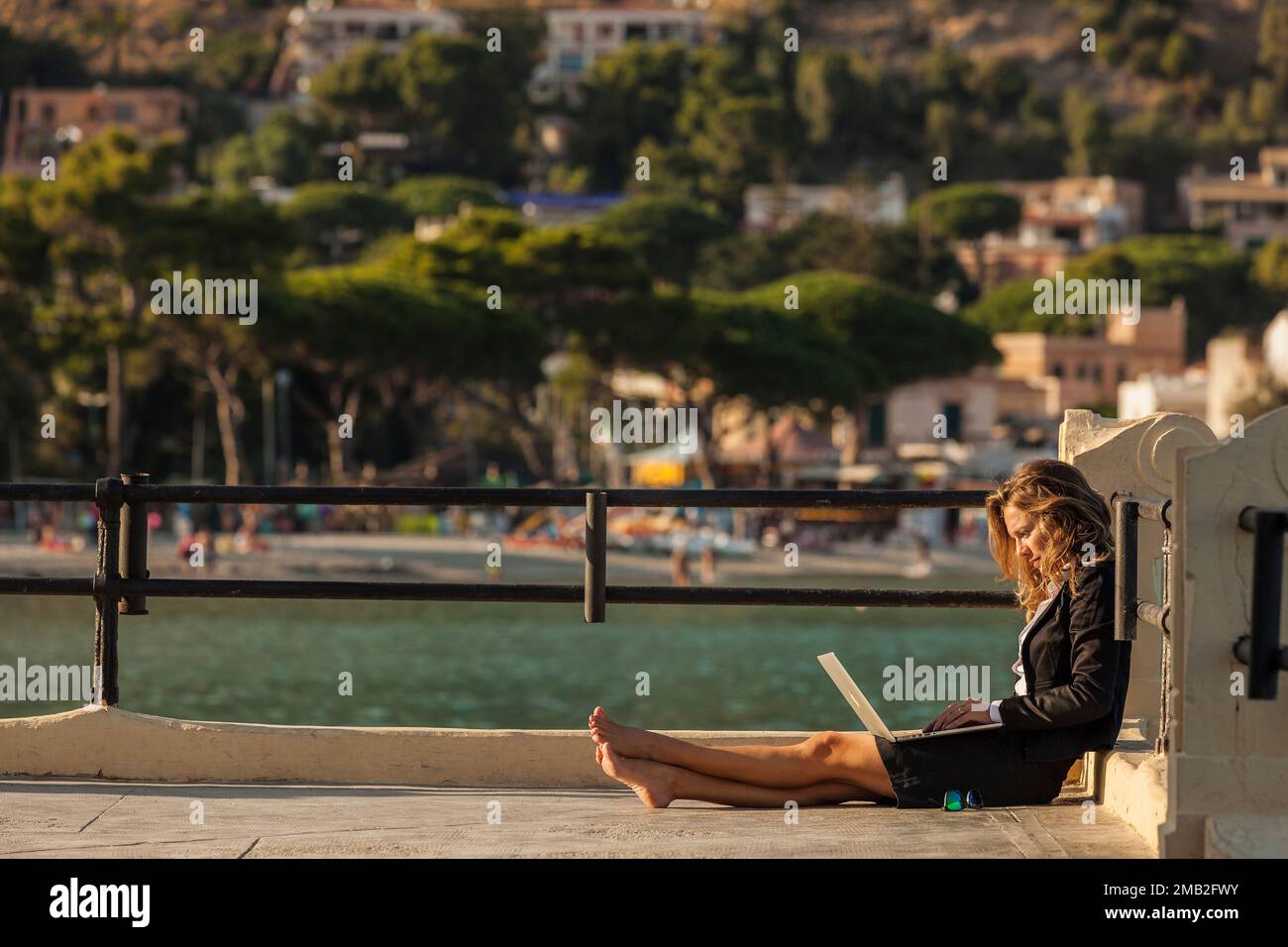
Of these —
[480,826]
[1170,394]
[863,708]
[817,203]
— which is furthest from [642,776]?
[817,203]

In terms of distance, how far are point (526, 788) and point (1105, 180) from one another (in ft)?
539

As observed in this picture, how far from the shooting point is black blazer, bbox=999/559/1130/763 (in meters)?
6.10

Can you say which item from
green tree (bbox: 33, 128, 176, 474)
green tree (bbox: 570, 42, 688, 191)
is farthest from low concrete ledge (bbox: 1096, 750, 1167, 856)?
green tree (bbox: 570, 42, 688, 191)

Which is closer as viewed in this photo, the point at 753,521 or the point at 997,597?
the point at 997,597

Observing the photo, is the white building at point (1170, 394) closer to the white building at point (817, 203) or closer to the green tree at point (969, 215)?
the white building at point (817, 203)

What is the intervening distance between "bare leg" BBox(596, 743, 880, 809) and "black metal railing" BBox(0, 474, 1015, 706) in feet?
2.48

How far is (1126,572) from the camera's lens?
6.07 m

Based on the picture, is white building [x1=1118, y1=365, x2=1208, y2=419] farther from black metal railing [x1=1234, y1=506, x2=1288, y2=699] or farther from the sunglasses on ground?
black metal railing [x1=1234, y1=506, x2=1288, y2=699]

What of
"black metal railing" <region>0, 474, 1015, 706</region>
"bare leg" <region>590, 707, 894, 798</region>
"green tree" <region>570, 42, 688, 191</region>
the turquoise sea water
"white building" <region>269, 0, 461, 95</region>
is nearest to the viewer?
"bare leg" <region>590, 707, 894, 798</region>

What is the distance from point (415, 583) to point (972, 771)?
1874mm

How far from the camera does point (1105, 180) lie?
167 meters
